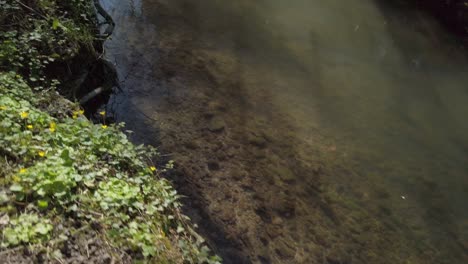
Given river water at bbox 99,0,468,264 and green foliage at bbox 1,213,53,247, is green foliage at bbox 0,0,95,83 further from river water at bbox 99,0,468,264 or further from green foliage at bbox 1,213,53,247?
green foliage at bbox 1,213,53,247

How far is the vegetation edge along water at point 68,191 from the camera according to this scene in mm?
2645

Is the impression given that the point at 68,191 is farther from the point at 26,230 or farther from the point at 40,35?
the point at 40,35

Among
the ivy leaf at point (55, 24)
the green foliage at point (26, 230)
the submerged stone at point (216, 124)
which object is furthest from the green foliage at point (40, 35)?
the green foliage at point (26, 230)

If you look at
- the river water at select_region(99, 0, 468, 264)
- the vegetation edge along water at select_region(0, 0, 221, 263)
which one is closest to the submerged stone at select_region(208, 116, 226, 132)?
the river water at select_region(99, 0, 468, 264)

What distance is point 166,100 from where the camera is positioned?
6.44 meters

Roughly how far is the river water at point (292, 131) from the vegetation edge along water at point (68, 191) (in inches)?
50.9

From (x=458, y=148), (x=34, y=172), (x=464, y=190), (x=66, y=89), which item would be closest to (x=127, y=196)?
(x=34, y=172)

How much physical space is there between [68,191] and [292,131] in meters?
4.63

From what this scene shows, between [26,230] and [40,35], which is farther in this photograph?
[40,35]

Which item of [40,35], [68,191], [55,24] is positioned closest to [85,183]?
[68,191]

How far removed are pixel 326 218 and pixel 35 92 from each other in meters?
4.36

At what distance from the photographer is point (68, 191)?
292cm

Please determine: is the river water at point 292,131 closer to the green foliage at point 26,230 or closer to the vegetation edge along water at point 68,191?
the vegetation edge along water at point 68,191

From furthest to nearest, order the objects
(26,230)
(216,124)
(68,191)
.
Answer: (216,124) < (68,191) < (26,230)
